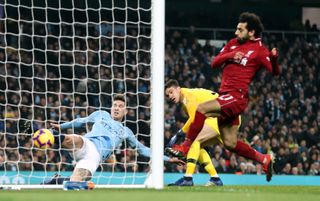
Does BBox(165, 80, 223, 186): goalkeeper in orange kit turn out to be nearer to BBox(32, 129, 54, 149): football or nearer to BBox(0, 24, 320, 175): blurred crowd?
BBox(32, 129, 54, 149): football

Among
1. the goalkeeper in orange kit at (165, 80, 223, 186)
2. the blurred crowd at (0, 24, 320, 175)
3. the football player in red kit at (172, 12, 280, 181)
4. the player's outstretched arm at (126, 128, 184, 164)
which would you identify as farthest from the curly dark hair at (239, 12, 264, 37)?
the blurred crowd at (0, 24, 320, 175)

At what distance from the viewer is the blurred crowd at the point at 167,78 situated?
1806 cm

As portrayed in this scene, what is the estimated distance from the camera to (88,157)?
1137 centimetres

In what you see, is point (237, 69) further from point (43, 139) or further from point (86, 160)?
point (43, 139)

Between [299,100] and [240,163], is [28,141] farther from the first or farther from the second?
[299,100]

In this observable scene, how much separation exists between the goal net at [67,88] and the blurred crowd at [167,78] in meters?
0.04

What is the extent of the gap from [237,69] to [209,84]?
41.9ft

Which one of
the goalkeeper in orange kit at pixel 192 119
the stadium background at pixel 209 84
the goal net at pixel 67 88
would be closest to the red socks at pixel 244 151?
the goalkeeper in orange kit at pixel 192 119

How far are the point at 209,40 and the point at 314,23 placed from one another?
4693mm

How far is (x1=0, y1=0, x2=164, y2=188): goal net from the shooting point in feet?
39.1

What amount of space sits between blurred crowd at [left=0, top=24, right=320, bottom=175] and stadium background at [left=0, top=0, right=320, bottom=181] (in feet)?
0.08

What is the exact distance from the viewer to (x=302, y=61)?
26.0 m

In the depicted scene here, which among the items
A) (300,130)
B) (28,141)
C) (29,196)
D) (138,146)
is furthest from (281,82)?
(29,196)

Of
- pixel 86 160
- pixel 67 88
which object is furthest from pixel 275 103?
pixel 86 160
